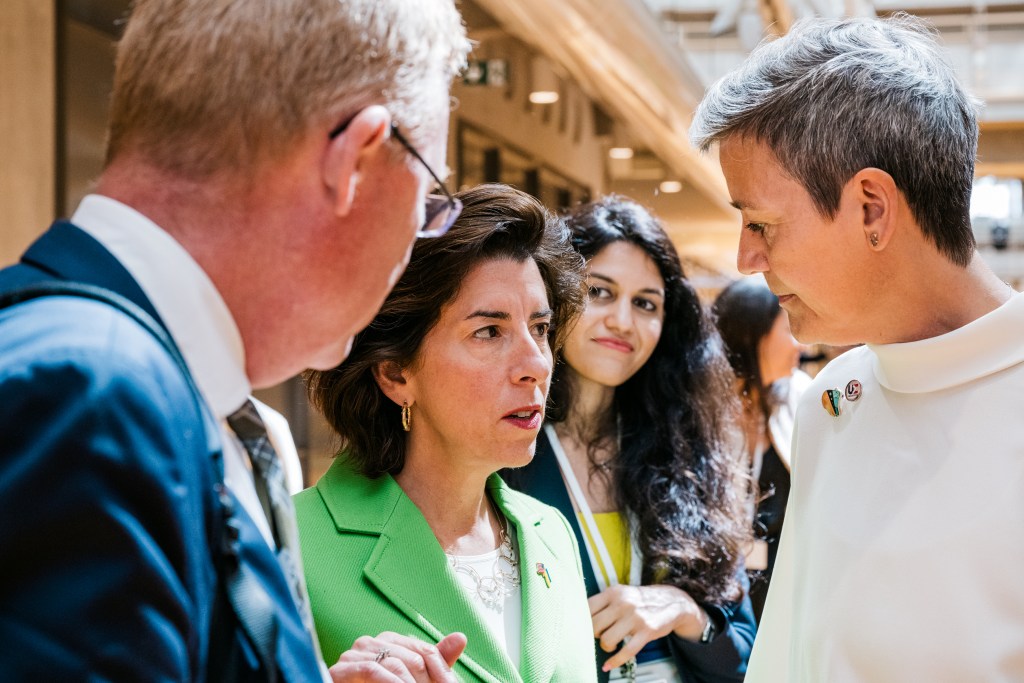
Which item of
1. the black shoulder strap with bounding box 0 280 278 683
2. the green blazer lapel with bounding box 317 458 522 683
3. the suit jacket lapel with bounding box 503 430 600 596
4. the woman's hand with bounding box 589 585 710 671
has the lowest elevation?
the woman's hand with bounding box 589 585 710 671

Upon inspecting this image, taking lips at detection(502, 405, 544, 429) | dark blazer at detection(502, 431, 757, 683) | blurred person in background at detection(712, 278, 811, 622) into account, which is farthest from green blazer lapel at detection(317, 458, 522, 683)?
blurred person in background at detection(712, 278, 811, 622)

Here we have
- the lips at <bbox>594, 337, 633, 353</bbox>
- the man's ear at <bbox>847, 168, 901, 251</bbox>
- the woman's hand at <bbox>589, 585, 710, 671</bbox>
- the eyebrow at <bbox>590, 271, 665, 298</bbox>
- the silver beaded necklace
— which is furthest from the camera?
the eyebrow at <bbox>590, 271, 665, 298</bbox>

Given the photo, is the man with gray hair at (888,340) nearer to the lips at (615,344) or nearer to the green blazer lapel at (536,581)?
the green blazer lapel at (536,581)

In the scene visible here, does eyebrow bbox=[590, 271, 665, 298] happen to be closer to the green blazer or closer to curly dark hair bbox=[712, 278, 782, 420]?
the green blazer

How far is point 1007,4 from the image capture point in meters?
17.0

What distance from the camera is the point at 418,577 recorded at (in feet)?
6.75

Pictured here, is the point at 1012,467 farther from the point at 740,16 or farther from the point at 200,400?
the point at 740,16

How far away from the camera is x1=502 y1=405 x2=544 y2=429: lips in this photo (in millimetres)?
2246

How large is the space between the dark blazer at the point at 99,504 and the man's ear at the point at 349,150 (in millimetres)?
216

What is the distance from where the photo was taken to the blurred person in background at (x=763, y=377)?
14.4 feet

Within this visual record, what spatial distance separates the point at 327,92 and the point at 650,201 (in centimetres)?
298

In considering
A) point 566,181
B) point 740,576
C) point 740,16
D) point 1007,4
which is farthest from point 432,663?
point 1007,4

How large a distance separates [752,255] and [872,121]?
305mm

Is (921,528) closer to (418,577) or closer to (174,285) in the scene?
(418,577)
